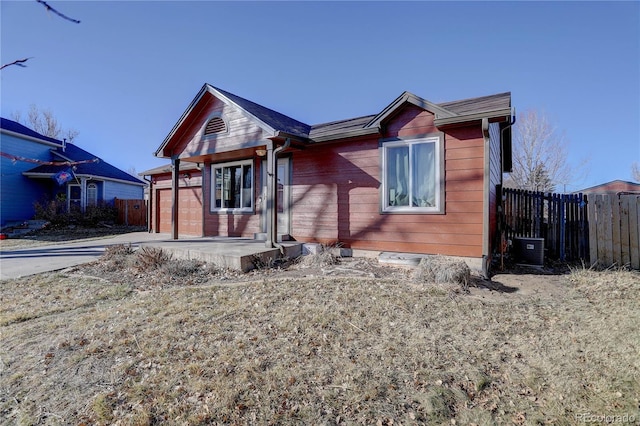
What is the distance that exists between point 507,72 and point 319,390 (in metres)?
14.9

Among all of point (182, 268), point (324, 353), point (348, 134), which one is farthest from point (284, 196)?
point (324, 353)

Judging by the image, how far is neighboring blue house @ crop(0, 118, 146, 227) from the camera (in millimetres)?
16641

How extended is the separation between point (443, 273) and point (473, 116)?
10.6ft

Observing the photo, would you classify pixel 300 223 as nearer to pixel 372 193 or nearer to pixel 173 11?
pixel 372 193

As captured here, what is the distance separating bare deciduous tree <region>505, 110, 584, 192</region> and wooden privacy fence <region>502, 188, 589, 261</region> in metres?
14.7

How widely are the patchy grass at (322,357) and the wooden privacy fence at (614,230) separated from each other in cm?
244

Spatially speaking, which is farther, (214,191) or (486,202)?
(214,191)

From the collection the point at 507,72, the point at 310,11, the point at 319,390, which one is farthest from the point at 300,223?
the point at 507,72

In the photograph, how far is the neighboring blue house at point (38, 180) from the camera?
655 inches

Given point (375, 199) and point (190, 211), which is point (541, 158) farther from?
point (190, 211)

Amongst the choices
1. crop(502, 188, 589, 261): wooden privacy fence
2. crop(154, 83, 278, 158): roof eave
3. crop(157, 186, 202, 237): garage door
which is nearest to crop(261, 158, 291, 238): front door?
crop(154, 83, 278, 158): roof eave

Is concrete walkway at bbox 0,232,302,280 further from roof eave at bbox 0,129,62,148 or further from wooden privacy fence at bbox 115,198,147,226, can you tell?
roof eave at bbox 0,129,62,148

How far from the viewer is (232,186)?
10516mm

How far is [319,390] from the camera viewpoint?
2.50 metres
